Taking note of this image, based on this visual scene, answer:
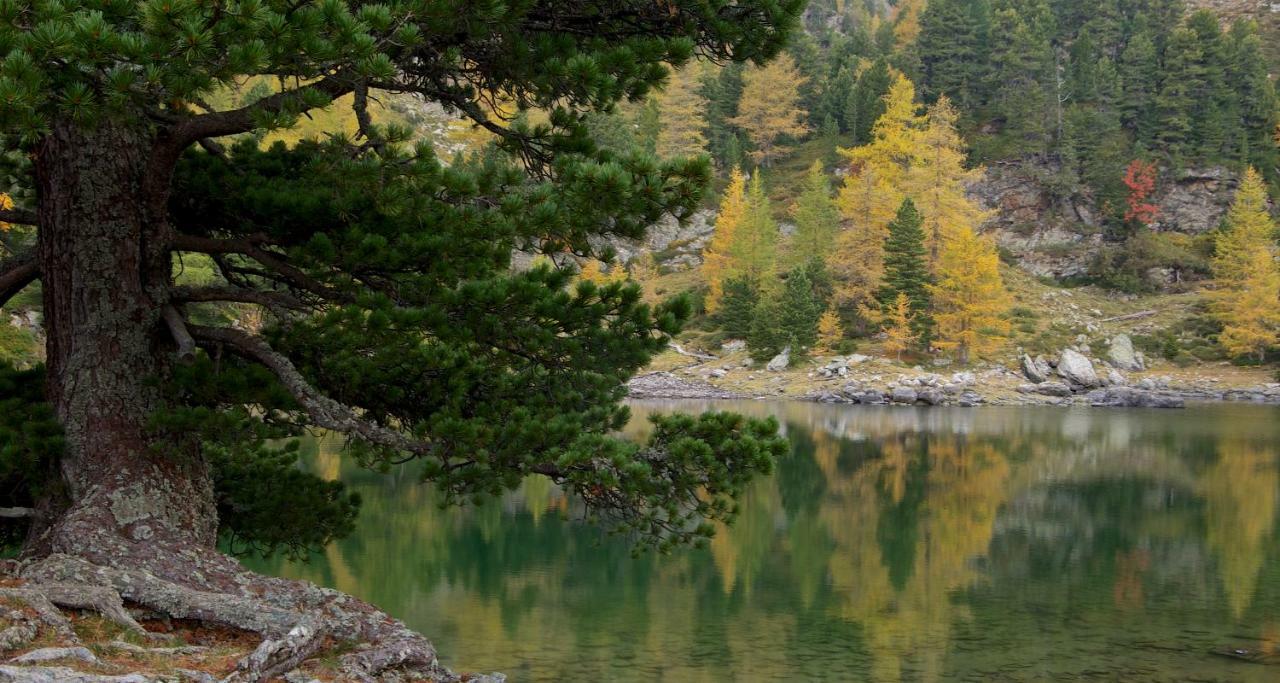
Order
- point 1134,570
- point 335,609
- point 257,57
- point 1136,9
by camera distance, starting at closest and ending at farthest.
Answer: point 257,57 < point 335,609 < point 1134,570 < point 1136,9

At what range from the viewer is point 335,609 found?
22.6 ft

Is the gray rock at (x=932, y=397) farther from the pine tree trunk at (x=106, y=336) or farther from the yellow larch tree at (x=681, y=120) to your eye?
the pine tree trunk at (x=106, y=336)

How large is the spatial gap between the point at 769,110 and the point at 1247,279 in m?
36.6

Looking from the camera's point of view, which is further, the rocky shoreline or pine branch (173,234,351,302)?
the rocky shoreline

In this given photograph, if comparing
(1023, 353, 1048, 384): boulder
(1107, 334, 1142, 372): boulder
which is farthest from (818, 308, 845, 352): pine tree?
(1107, 334, 1142, 372): boulder

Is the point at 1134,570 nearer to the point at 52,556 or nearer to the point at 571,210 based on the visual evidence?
the point at 571,210

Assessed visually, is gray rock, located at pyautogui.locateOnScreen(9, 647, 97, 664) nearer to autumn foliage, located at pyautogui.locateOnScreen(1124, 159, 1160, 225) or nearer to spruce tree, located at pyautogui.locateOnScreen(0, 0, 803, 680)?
spruce tree, located at pyautogui.locateOnScreen(0, 0, 803, 680)

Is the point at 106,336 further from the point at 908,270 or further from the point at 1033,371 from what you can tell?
the point at 1033,371

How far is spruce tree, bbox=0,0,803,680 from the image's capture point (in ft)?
22.6

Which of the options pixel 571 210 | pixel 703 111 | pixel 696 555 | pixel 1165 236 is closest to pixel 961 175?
pixel 1165 236

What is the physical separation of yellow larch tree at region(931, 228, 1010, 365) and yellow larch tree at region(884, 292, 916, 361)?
55.8 inches

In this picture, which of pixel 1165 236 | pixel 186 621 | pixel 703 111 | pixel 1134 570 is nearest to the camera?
pixel 186 621

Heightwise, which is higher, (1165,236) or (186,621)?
(1165,236)

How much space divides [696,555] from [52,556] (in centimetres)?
1551
